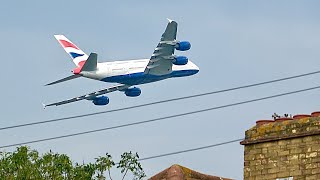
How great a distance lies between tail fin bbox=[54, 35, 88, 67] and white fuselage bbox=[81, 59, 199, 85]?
7193 millimetres

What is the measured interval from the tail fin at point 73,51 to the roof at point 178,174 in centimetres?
6875

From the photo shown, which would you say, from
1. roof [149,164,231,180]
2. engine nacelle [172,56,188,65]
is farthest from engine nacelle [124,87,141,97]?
roof [149,164,231,180]

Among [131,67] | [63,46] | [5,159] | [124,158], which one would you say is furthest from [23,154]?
[63,46]

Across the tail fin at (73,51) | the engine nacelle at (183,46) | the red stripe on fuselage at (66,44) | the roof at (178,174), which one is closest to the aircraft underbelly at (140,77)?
the engine nacelle at (183,46)

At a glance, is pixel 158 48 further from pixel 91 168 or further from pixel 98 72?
pixel 91 168

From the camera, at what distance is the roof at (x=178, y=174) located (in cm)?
3656

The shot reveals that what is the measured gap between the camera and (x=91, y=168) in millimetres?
74562

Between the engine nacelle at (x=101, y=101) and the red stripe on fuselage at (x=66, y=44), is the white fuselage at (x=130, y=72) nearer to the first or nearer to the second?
the engine nacelle at (x=101, y=101)

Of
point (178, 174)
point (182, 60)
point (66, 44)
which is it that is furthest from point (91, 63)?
point (178, 174)

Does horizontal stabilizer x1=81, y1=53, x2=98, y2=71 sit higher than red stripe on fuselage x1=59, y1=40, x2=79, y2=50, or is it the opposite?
red stripe on fuselage x1=59, y1=40, x2=79, y2=50

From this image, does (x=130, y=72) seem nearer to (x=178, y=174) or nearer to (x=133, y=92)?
(x=133, y=92)

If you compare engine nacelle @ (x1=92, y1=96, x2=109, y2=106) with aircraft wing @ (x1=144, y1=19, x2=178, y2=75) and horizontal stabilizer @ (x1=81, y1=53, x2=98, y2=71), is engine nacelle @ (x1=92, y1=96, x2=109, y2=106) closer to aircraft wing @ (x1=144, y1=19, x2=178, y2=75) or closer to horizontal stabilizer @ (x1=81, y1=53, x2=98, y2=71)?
horizontal stabilizer @ (x1=81, y1=53, x2=98, y2=71)

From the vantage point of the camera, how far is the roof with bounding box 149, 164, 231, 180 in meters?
36.6

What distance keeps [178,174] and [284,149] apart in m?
3.64
